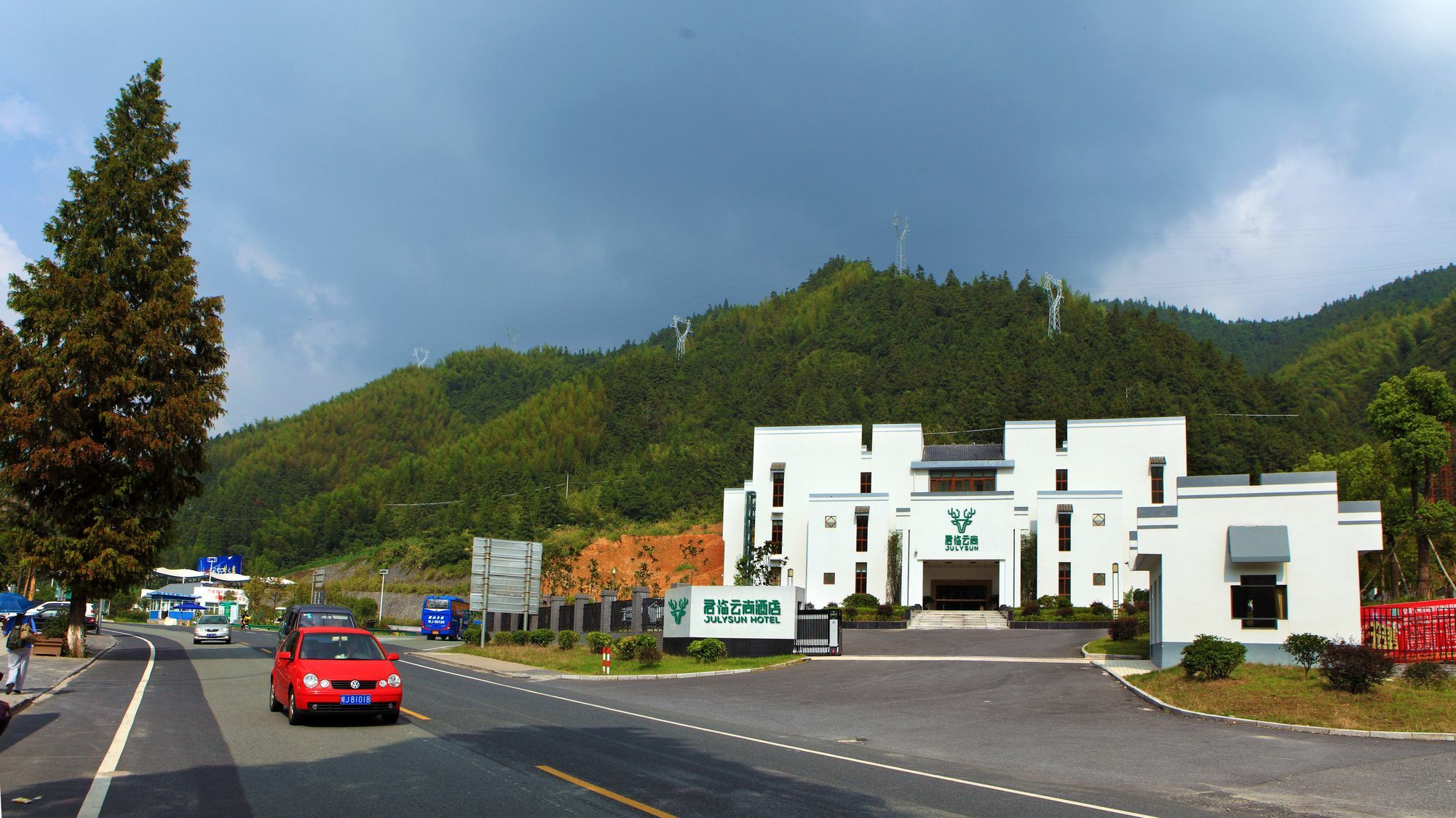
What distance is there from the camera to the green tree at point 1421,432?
33625mm

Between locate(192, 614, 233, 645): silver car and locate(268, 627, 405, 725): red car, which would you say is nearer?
locate(268, 627, 405, 725): red car

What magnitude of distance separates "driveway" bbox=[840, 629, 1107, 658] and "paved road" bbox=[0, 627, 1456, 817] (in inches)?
484

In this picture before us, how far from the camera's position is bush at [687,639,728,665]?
31250 mm

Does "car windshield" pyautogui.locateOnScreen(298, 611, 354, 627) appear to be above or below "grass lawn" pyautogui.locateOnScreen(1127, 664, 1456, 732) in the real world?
above

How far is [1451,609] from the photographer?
71.8ft

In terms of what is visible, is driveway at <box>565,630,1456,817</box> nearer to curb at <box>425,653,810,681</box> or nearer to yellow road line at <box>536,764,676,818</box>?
curb at <box>425,653,810,681</box>

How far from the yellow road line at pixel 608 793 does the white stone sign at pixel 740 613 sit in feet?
74.1

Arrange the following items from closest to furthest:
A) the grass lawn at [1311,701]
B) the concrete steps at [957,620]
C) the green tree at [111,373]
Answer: the grass lawn at [1311,701], the green tree at [111,373], the concrete steps at [957,620]

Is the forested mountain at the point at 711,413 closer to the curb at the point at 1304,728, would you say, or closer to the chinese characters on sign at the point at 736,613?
the chinese characters on sign at the point at 736,613

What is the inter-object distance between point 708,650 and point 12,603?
3267cm

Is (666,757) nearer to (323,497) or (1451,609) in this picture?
(1451,609)

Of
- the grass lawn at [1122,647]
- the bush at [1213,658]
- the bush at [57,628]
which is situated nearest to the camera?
the bush at [1213,658]

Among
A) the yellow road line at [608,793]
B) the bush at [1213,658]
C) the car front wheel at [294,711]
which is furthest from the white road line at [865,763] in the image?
the bush at [1213,658]

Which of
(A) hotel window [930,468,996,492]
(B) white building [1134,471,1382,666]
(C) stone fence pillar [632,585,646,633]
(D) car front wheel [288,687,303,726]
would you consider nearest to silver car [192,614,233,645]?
(C) stone fence pillar [632,585,646,633]
